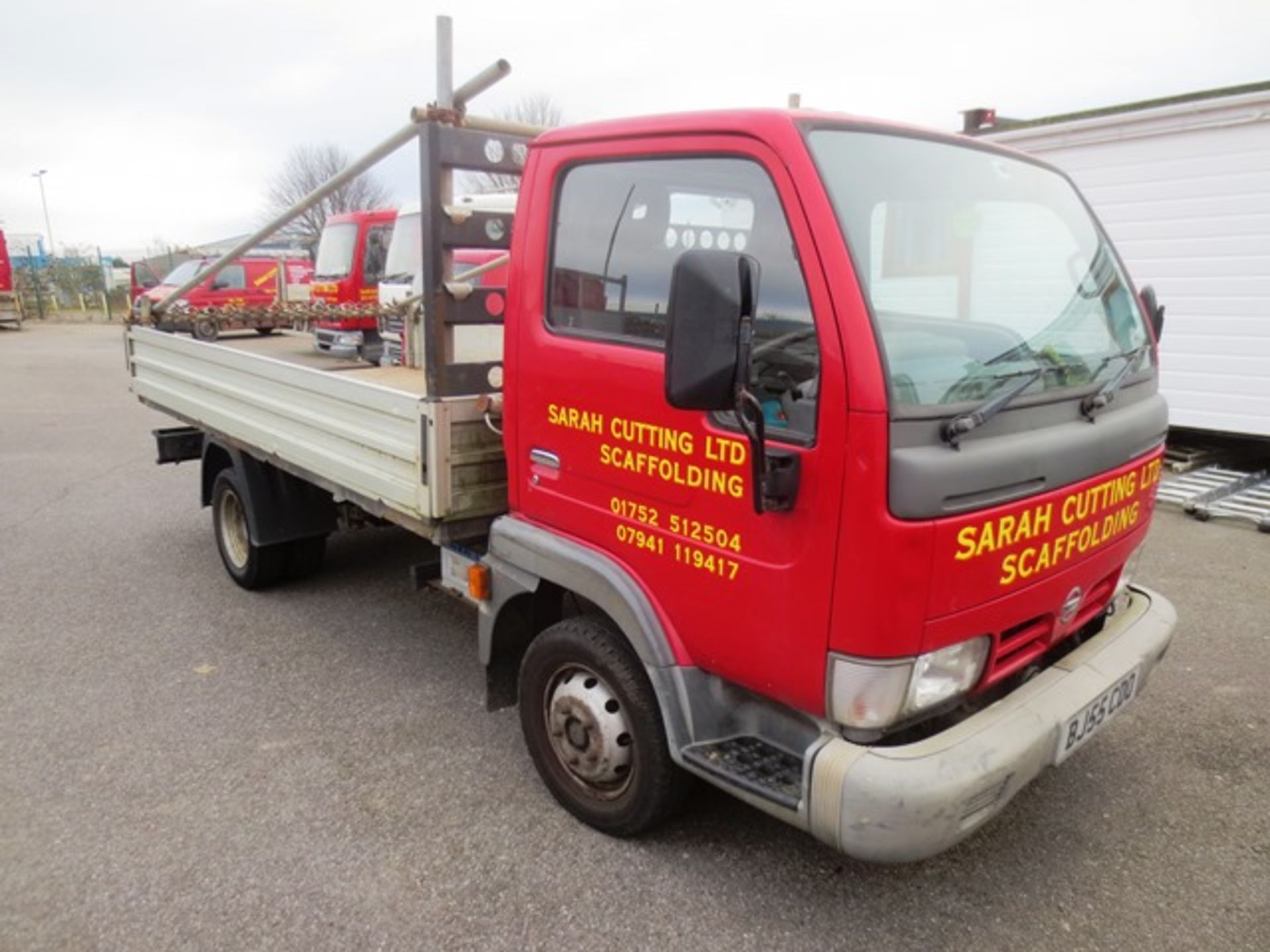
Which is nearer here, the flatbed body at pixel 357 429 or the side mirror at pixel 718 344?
the side mirror at pixel 718 344

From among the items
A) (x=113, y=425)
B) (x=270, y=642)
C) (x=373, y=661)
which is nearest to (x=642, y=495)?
(x=373, y=661)

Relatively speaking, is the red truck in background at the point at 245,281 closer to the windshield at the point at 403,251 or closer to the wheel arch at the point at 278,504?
the windshield at the point at 403,251

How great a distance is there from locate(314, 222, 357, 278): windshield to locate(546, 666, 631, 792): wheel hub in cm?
1037

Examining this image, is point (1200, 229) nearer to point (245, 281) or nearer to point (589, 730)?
point (589, 730)

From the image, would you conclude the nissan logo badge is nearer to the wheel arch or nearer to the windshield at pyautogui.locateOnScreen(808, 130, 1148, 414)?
the windshield at pyautogui.locateOnScreen(808, 130, 1148, 414)

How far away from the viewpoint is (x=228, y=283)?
15.5 m

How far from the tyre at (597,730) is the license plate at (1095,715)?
1.08 m

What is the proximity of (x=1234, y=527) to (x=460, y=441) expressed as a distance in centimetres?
574

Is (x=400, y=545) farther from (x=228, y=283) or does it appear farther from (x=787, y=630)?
(x=228, y=283)

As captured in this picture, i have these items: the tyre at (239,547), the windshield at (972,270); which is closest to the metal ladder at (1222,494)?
the windshield at (972,270)

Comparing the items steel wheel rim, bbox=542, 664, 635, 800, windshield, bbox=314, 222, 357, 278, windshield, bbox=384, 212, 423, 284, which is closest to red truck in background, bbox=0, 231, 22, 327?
windshield, bbox=314, 222, 357, 278

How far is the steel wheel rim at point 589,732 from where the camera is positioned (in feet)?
9.02

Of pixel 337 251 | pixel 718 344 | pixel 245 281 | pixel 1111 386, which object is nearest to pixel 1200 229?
pixel 1111 386

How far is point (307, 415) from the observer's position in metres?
3.85
